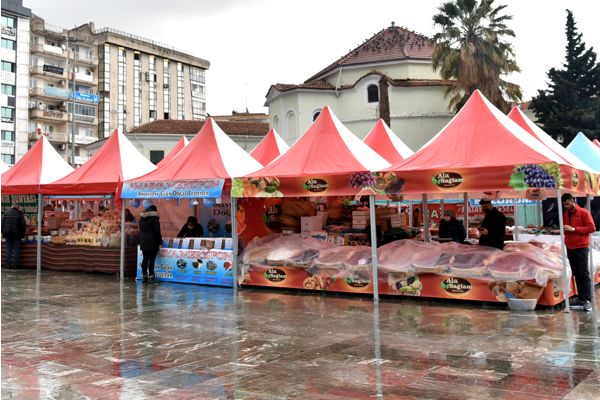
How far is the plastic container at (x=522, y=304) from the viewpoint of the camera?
29.6ft

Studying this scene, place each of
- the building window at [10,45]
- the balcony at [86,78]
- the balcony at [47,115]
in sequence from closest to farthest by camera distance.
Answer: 1. the building window at [10,45]
2. the balcony at [47,115]
3. the balcony at [86,78]

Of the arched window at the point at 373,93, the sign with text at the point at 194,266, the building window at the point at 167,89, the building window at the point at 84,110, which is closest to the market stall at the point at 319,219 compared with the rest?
the sign with text at the point at 194,266

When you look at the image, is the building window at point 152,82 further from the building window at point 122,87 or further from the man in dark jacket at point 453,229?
the man in dark jacket at point 453,229

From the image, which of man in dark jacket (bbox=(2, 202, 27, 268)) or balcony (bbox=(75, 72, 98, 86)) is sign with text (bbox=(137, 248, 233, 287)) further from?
balcony (bbox=(75, 72, 98, 86))

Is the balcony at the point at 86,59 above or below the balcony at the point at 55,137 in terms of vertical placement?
above

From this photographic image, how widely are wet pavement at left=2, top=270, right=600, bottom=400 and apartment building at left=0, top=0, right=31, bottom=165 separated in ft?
165

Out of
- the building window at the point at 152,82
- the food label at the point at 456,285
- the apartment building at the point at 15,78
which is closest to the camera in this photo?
the food label at the point at 456,285

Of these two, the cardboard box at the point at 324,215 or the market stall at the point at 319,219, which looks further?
the cardboard box at the point at 324,215

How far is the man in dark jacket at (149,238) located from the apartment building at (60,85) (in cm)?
4642

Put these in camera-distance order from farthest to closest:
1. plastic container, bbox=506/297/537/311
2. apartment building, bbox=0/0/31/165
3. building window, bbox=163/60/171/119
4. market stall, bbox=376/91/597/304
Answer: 1. building window, bbox=163/60/171/119
2. apartment building, bbox=0/0/31/165
3. plastic container, bbox=506/297/537/311
4. market stall, bbox=376/91/597/304

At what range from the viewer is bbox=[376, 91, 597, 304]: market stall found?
8.91 m

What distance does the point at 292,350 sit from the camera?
6590mm

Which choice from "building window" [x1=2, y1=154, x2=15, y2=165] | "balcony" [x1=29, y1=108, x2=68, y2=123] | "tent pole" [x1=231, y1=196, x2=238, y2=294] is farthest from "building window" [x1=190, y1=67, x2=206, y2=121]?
"tent pole" [x1=231, y1=196, x2=238, y2=294]

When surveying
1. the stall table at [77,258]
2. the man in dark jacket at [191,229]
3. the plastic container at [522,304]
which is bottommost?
the plastic container at [522,304]
